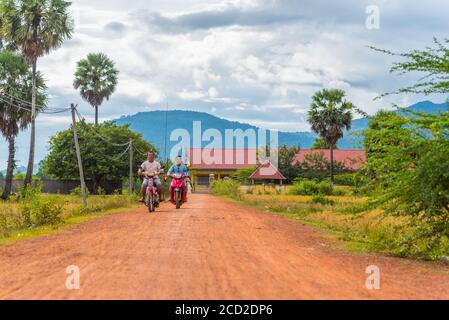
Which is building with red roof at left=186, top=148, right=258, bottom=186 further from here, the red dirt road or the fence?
the red dirt road

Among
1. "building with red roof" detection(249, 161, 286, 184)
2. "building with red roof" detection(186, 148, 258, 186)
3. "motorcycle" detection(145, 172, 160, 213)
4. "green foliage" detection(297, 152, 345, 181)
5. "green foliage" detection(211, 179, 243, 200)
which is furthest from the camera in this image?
"building with red roof" detection(186, 148, 258, 186)

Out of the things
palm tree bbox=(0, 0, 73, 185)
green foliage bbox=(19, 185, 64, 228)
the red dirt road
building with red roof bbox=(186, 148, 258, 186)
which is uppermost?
palm tree bbox=(0, 0, 73, 185)

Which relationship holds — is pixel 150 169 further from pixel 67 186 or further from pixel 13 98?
pixel 67 186

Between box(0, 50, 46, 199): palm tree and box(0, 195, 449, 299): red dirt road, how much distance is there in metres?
40.4

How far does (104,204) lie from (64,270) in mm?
19721

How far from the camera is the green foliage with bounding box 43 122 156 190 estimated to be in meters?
65.1

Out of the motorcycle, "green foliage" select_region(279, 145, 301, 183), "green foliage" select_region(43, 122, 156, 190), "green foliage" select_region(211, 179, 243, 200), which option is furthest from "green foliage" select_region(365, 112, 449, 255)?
"green foliage" select_region(279, 145, 301, 183)

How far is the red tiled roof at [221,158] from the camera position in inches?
3639

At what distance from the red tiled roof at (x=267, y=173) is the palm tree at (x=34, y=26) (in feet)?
126

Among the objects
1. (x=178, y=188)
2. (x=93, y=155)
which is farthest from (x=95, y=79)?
(x=178, y=188)

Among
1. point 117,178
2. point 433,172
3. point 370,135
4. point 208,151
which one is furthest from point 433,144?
point 208,151

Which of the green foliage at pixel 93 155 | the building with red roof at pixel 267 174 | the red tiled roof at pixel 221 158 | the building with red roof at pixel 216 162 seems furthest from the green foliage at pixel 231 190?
the red tiled roof at pixel 221 158

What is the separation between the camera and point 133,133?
70.6 metres

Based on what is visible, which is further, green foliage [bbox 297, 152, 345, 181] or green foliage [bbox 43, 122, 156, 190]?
green foliage [bbox 297, 152, 345, 181]
